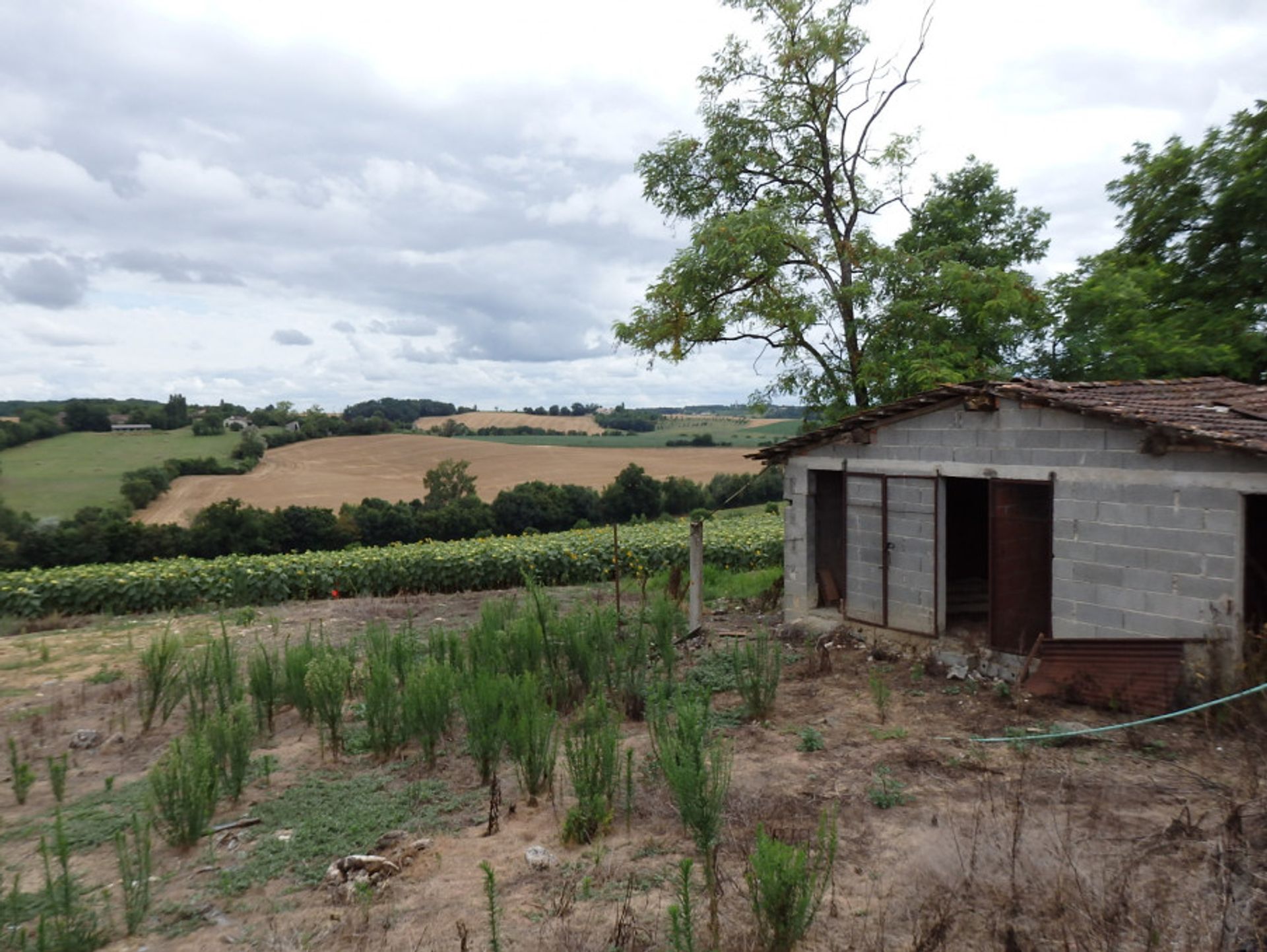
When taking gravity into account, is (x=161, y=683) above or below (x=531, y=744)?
below

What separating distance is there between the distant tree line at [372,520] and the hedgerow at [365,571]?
2.20 meters

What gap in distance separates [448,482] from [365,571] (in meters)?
18.5

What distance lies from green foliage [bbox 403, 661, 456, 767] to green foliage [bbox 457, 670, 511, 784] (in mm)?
254

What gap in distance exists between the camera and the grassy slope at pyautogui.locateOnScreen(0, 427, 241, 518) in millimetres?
29781

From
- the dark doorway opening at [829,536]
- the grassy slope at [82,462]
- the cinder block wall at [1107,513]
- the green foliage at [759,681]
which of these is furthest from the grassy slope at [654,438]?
the green foliage at [759,681]

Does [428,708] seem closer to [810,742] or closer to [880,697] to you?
[810,742]

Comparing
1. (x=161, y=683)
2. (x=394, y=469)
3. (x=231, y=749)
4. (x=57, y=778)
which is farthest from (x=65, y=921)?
(x=394, y=469)

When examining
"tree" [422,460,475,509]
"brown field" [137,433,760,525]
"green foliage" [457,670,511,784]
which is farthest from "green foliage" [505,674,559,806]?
"tree" [422,460,475,509]

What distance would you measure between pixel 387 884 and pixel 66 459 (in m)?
43.3

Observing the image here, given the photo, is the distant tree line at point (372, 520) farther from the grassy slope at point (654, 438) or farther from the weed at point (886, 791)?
the weed at point (886, 791)

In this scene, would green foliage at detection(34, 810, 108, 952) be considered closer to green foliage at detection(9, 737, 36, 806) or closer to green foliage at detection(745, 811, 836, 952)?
green foliage at detection(9, 737, 36, 806)

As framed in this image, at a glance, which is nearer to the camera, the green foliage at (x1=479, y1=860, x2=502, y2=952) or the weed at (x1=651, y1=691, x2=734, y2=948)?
the green foliage at (x1=479, y1=860, x2=502, y2=952)

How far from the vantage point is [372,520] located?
90.0 ft

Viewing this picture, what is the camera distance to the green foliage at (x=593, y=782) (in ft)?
15.5
